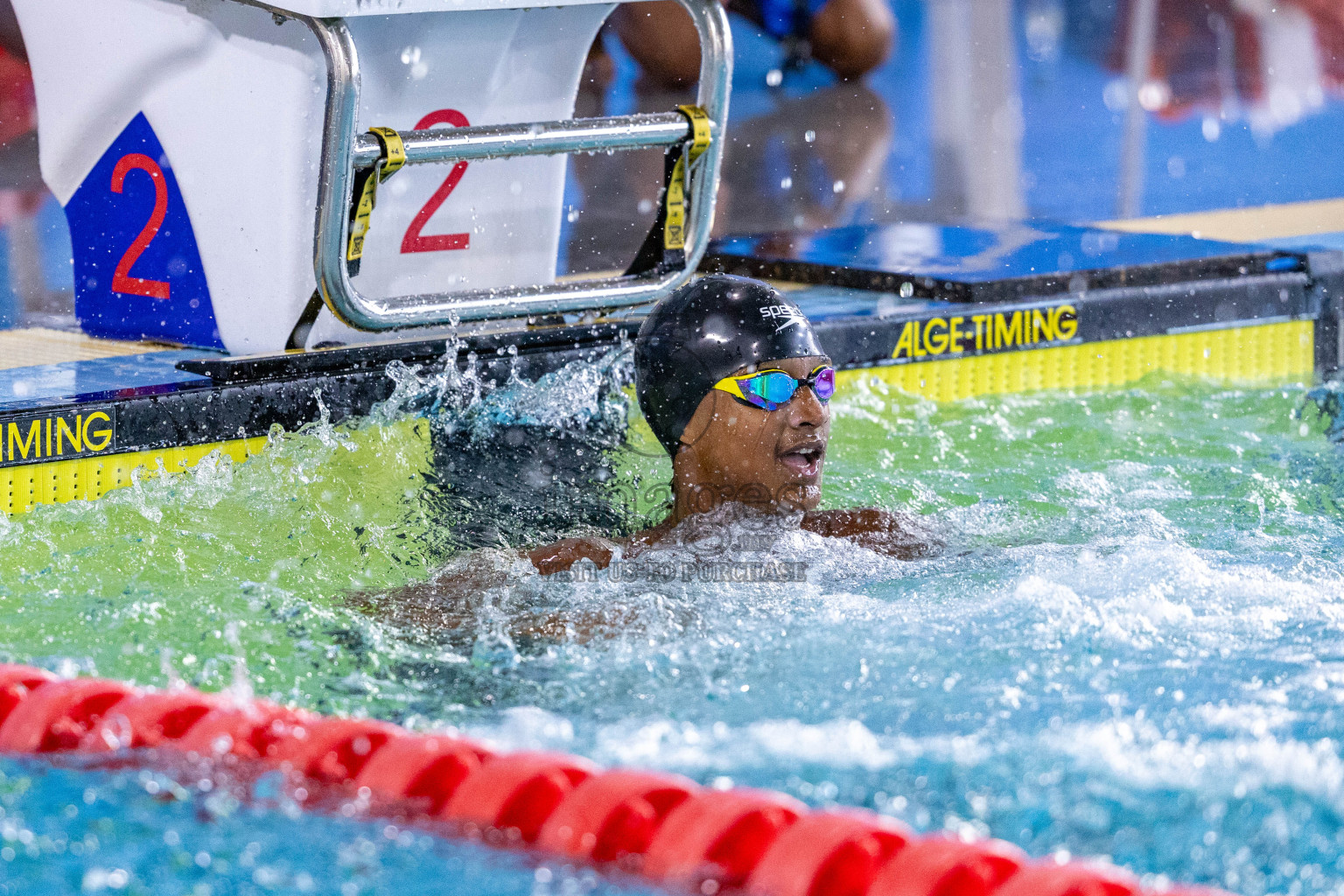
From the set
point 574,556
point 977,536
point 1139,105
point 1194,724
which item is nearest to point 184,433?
point 574,556

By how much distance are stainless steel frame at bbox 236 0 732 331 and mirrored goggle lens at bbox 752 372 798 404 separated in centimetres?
96

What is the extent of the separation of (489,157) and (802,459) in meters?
1.17

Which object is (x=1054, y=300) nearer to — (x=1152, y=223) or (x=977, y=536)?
(x=977, y=536)

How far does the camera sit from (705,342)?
121 inches

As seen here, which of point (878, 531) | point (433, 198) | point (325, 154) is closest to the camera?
point (878, 531)

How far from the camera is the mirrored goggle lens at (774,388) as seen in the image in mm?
3031

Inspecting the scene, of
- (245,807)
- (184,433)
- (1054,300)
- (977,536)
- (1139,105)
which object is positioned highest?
(1139,105)

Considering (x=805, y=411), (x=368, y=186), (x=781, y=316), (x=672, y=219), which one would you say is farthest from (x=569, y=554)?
(x=672, y=219)

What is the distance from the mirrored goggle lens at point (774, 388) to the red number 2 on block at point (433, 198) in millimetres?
1391

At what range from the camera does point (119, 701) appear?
240 cm

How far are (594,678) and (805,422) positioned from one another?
75cm

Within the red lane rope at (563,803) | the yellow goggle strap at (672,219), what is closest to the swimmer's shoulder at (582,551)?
the red lane rope at (563,803)

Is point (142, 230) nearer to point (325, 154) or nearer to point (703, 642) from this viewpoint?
point (325, 154)

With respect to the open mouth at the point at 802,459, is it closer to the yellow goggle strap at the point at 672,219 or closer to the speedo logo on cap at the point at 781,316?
the speedo logo on cap at the point at 781,316
